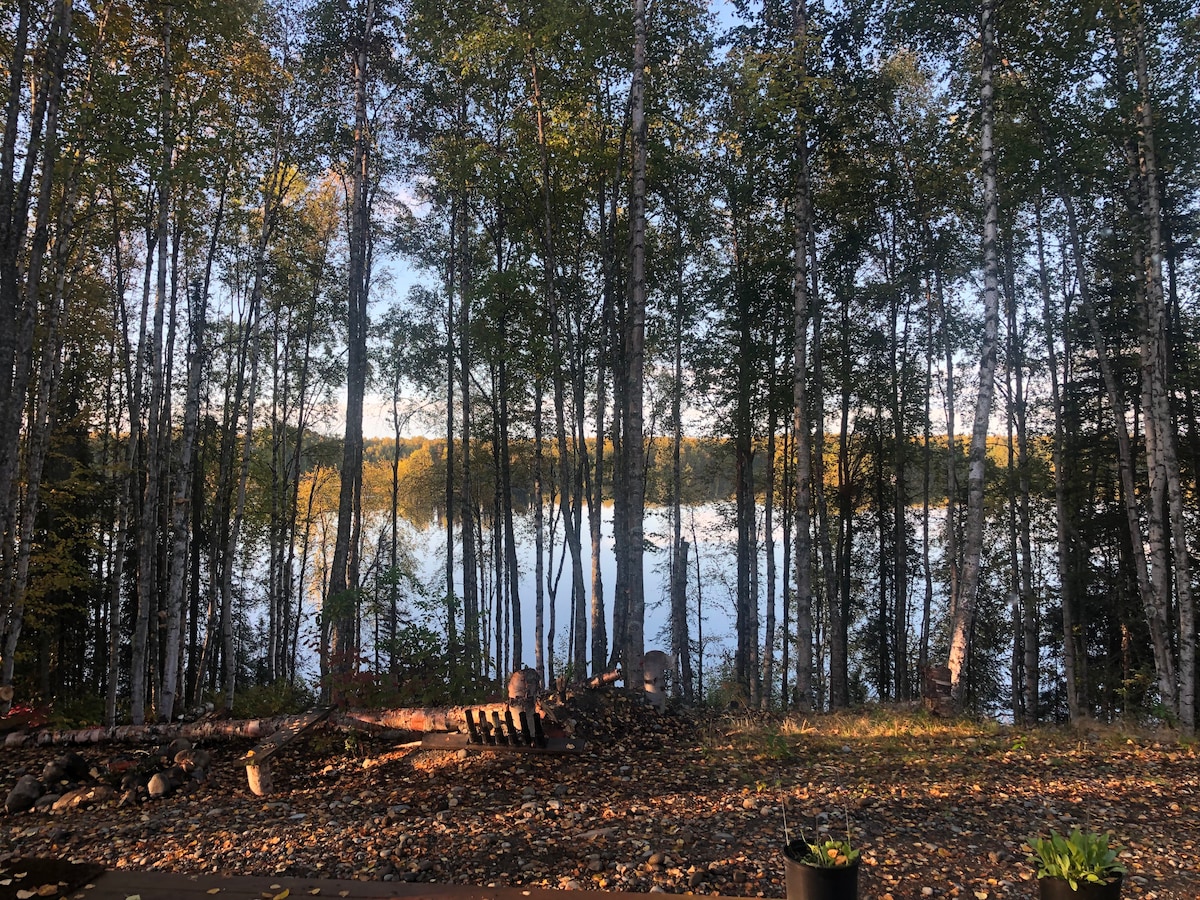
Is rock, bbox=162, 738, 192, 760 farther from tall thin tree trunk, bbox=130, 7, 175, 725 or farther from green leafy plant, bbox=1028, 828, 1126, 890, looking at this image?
green leafy plant, bbox=1028, 828, 1126, 890

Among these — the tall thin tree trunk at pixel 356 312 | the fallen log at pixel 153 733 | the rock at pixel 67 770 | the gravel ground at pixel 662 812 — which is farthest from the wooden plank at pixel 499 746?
the tall thin tree trunk at pixel 356 312

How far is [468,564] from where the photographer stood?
1264cm

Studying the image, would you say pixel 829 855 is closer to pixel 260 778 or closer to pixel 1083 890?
pixel 1083 890

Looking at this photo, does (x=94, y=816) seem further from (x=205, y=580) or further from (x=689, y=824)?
(x=205, y=580)

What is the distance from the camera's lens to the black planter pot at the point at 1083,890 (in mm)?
2350

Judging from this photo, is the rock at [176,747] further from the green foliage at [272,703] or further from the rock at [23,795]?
the green foliage at [272,703]

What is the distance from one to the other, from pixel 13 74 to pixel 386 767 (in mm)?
7109

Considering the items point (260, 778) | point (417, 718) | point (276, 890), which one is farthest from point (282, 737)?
point (276, 890)

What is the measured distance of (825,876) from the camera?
2.41 m

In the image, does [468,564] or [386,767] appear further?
[468,564]

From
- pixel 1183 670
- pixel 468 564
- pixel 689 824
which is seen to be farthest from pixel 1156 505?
pixel 468 564

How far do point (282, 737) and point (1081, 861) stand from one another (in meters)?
5.44

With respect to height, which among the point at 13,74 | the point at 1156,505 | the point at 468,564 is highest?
the point at 13,74

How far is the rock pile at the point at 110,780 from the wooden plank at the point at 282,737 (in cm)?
44
